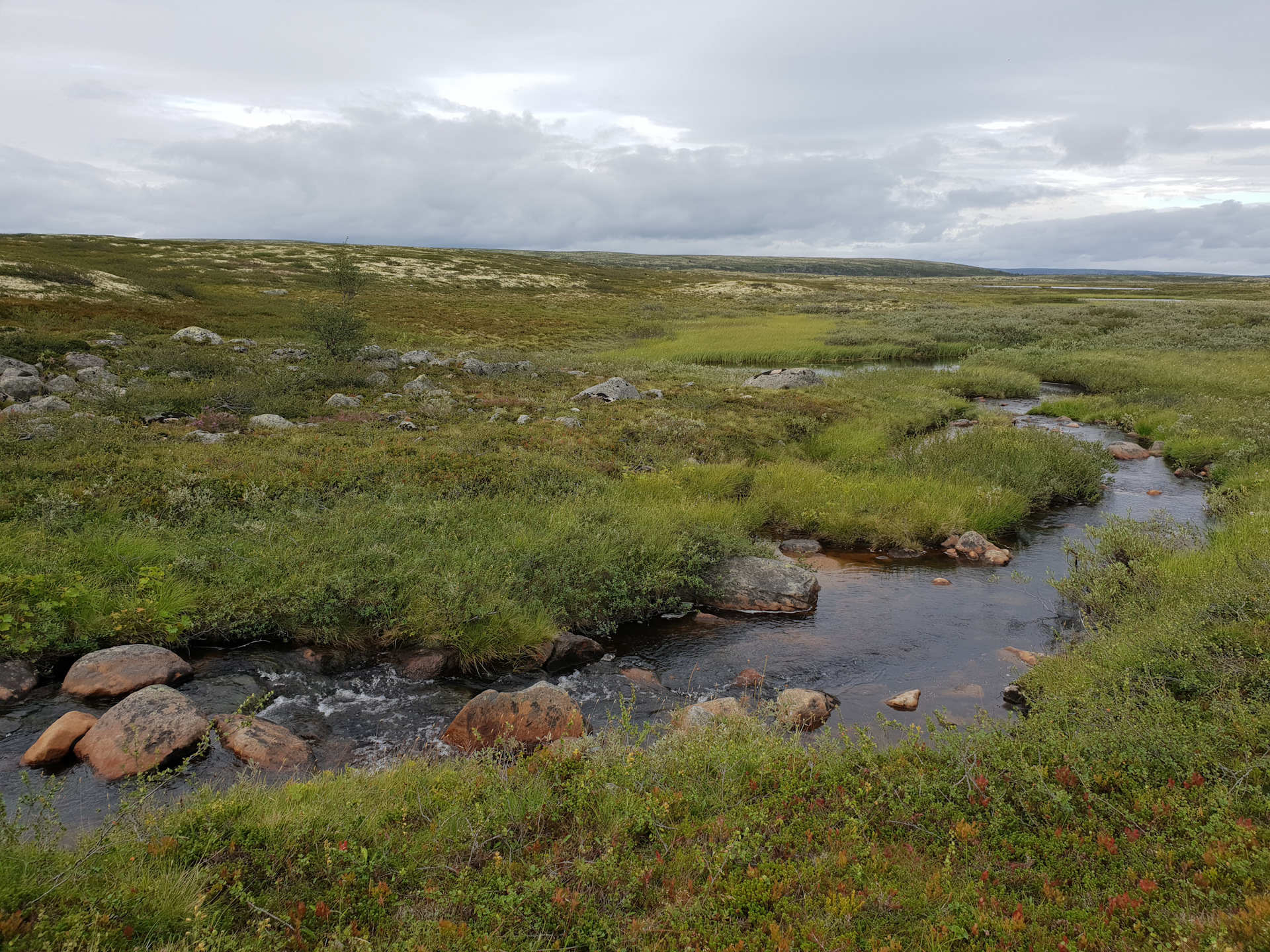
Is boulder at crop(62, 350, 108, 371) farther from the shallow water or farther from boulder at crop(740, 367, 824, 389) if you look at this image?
boulder at crop(740, 367, 824, 389)

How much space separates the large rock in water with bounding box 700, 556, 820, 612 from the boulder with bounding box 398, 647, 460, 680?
459 cm

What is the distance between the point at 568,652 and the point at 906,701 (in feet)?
16.1

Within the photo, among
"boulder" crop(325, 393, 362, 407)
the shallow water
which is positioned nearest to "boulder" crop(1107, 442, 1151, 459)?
the shallow water

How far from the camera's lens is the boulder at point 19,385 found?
64.7 feet

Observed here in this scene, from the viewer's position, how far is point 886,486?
1638 centimetres

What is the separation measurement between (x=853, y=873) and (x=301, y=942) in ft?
12.1

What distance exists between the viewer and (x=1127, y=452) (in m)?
21.7

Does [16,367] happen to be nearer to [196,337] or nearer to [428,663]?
[196,337]

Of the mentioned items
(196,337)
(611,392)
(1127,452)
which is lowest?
(1127,452)

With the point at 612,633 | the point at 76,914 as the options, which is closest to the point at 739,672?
the point at 612,633

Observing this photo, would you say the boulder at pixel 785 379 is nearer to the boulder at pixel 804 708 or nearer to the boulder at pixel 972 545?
the boulder at pixel 972 545

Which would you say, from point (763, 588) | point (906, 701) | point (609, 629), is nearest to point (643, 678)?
point (609, 629)

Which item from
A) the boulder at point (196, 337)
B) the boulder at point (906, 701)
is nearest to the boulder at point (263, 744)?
→ the boulder at point (906, 701)

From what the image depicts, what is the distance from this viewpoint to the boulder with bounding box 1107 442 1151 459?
21.5 m
